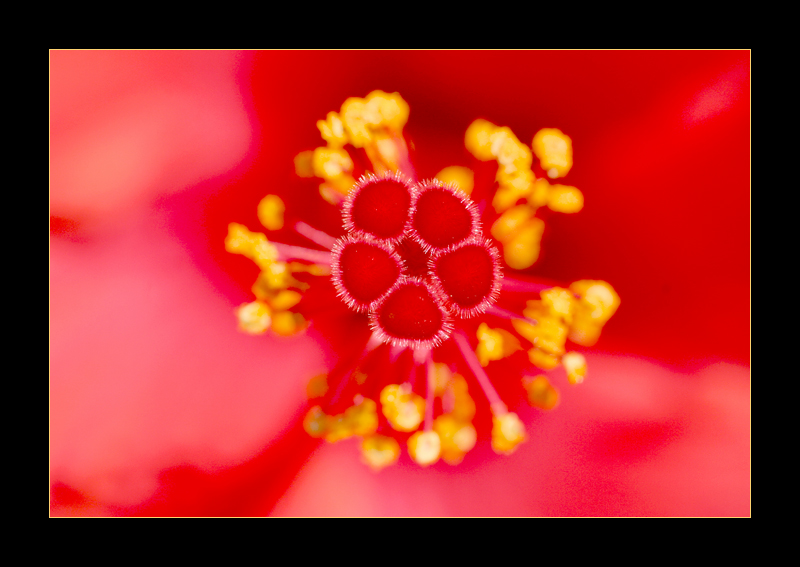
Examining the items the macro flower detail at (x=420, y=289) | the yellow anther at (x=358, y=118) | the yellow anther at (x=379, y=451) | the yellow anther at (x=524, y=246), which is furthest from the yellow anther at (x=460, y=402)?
the yellow anther at (x=358, y=118)

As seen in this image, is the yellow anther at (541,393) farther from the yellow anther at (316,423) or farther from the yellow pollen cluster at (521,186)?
the yellow anther at (316,423)

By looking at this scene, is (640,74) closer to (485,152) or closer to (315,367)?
(485,152)

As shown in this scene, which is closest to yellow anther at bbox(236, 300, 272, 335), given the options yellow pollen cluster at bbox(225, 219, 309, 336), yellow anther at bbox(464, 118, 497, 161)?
yellow pollen cluster at bbox(225, 219, 309, 336)

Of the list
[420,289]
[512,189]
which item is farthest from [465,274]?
[512,189]

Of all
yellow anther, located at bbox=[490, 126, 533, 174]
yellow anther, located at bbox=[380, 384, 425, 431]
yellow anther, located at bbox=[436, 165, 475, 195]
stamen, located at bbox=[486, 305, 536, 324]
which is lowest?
yellow anther, located at bbox=[380, 384, 425, 431]

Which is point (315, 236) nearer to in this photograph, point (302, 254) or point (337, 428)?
point (302, 254)

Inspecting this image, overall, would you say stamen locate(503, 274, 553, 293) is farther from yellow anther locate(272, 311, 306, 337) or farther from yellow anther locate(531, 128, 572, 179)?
yellow anther locate(272, 311, 306, 337)
